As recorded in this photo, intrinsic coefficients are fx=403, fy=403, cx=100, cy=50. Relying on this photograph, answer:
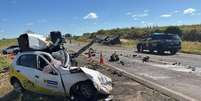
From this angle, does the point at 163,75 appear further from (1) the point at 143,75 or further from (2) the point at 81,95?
(2) the point at 81,95

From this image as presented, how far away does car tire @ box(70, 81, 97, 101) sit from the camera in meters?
11.7

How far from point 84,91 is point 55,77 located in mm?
1060

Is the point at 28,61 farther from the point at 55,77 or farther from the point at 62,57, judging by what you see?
the point at 55,77

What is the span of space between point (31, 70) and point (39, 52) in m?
0.65

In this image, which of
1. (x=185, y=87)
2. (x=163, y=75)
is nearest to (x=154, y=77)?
(x=163, y=75)

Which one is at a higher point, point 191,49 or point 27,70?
point 27,70

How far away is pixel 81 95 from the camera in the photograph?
11.9 meters

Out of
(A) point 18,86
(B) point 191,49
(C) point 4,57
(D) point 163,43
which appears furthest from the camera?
(B) point 191,49

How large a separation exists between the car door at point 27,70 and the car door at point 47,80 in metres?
0.27

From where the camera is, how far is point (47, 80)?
1252 cm

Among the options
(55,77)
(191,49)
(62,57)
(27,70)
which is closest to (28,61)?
(27,70)

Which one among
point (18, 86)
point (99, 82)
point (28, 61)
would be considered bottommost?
Result: point (18, 86)

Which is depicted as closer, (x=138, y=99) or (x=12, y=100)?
(x=138, y=99)

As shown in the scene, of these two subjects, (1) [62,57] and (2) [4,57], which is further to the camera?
(2) [4,57]
